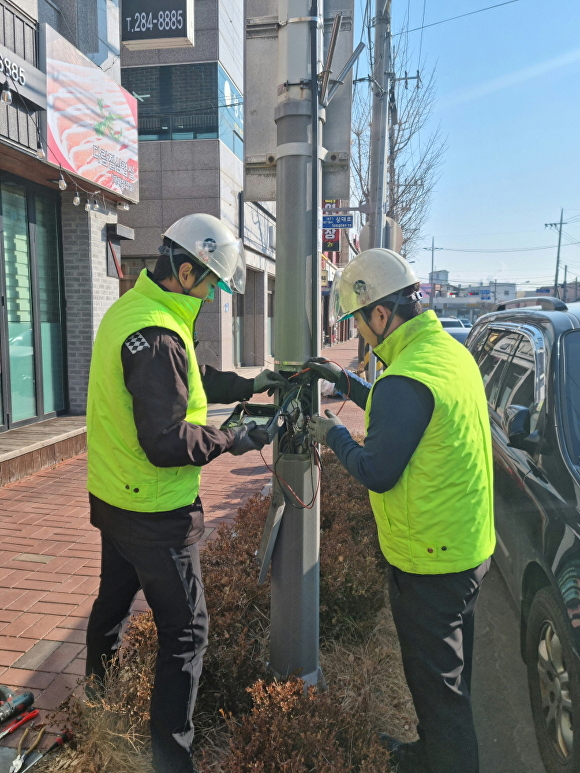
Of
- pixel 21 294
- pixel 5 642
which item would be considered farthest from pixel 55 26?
pixel 5 642

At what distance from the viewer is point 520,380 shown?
12.2 feet

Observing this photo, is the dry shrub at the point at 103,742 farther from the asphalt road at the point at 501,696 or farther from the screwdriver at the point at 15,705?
the asphalt road at the point at 501,696

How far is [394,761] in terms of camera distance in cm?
239

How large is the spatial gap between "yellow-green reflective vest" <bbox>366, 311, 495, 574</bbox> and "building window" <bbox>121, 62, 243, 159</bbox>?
39.4 ft

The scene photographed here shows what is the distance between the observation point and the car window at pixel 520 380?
3453mm

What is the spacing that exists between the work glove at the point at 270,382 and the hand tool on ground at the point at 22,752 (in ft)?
5.39

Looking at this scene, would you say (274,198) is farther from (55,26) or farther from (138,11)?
(138,11)

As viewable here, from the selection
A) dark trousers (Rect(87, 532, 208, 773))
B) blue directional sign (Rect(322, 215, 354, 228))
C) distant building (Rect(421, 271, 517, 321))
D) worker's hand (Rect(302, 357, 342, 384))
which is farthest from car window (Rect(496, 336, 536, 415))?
distant building (Rect(421, 271, 517, 321))

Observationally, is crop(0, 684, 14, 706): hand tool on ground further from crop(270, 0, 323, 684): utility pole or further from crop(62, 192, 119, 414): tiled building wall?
crop(62, 192, 119, 414): tiled building wall

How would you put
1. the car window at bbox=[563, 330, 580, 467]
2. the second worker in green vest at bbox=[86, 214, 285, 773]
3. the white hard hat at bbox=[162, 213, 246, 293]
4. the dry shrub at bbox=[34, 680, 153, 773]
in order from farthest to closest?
the car window at bbox=[563, 330, 580, 467] → the white hard hat at bbox=[162, 213, 246, 293] → the dry shrub at bbox=[34, 680, 153, 773] → the second worker in green vest at bbox=[86, 214, 285, 773]

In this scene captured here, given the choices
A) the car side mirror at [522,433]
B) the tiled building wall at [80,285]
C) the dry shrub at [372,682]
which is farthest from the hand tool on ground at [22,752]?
the tiled building wall at [80,285]

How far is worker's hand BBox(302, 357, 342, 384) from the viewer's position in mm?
2559

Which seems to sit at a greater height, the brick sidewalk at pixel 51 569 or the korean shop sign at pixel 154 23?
the korean shop sign at pixel 154 23

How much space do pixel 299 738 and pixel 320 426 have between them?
1.10 meters
